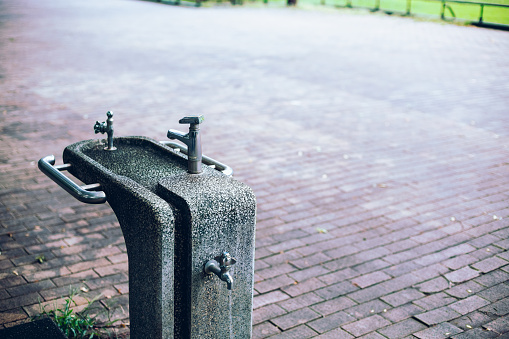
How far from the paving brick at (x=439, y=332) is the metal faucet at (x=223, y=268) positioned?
167 centimetres

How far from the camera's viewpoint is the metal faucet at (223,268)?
8.77 feet

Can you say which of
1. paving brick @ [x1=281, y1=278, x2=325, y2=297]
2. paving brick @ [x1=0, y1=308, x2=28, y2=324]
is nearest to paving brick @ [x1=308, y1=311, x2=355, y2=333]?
paving brick @ [x1=281, y1=278, x2=325, y2=297]

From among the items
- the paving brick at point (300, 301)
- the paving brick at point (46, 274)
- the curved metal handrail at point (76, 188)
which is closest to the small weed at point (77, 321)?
the paving brick at point (46, 274)

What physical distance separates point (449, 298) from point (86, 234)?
9.91ft

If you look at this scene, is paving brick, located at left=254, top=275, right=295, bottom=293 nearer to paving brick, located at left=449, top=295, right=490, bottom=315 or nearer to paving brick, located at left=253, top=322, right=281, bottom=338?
paving brick, located at left=253, top=322, right=281, bottom=338

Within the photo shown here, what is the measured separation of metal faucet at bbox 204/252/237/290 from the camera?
267 centimetres

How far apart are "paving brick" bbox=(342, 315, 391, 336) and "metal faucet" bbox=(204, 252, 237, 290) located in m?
1.41

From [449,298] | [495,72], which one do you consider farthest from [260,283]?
[495,72]

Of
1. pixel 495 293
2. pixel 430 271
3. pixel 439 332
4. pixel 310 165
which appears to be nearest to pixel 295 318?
pixel 439 332

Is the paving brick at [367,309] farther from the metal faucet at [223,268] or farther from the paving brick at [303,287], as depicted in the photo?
the metal faucet at [223,268]

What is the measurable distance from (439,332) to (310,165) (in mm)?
3398

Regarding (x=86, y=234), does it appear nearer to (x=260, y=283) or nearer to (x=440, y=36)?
(x=260, y=283)

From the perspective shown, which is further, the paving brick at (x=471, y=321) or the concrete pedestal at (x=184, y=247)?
the paving brick at (x=471, y=321)

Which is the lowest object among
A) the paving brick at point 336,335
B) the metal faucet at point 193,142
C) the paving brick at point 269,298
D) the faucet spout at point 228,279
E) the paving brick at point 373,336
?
the paving brick at point 336,335
